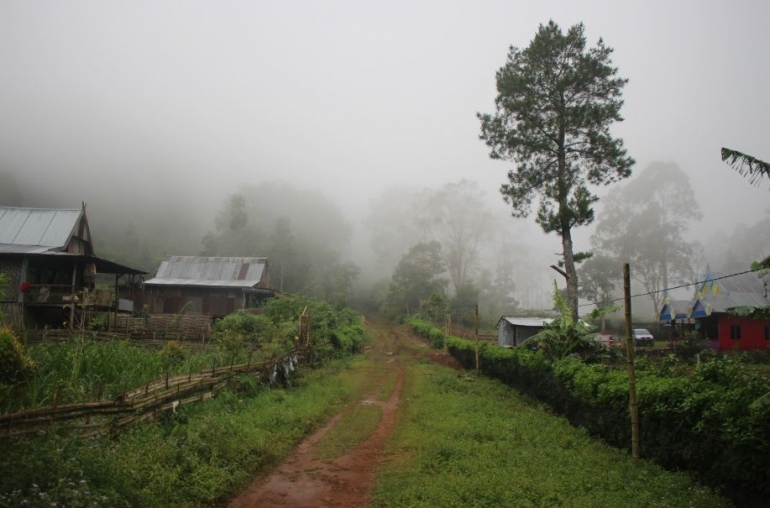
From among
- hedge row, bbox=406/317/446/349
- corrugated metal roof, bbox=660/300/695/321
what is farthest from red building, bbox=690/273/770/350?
hedge row, bbox=406/317/446/349

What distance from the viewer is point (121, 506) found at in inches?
215

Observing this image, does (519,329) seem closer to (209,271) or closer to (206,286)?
(206,286)

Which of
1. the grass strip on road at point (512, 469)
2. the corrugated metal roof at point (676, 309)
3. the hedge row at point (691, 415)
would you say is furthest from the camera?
the corrugated metal roof at point (676, 309)

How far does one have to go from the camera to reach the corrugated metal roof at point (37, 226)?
2756 cm

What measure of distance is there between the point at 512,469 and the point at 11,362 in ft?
25.3

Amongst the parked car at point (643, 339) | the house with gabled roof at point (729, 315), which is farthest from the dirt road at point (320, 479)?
the parked car at point (643, 339)

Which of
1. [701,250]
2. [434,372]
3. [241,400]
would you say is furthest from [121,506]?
[701,250]

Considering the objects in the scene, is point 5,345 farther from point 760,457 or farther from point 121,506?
point 760,457

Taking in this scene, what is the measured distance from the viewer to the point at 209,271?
42750mm

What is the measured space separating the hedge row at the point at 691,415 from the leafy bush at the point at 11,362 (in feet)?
32.3

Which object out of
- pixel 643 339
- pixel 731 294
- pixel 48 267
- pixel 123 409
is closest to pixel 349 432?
pixel 123 409

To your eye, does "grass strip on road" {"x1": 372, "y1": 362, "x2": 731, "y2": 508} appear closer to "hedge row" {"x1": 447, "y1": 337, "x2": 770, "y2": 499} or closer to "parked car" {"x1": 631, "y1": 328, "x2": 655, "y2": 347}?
"hedge row" {"x1": 447, "y1": 337, "x2": 770, "y2": 499}

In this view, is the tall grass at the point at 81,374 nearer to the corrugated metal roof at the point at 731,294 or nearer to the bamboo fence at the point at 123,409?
the bamboo fence at the point at 123,409

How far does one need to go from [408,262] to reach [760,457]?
55081 mm
